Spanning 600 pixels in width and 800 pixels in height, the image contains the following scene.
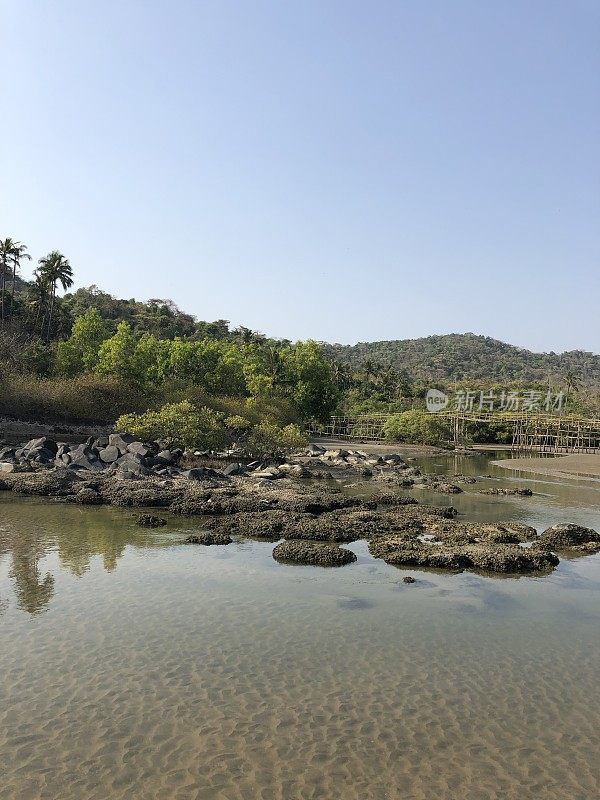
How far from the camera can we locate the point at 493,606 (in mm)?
13461

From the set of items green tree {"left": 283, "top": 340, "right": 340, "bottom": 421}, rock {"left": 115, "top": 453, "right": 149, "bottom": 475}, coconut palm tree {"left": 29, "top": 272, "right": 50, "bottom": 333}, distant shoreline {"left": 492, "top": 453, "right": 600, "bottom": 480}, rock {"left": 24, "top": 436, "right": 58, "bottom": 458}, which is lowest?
distant shoreline {"left": 492, "top": 453, "right": 600, "bottom": 480}

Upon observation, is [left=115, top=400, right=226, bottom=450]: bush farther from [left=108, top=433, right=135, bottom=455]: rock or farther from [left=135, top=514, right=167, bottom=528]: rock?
[left=135, top=514, right=167, bottom=528]: rock

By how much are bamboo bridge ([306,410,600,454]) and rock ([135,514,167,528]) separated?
2054 inches

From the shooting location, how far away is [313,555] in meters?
16.8

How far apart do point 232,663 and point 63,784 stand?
3.65 metres

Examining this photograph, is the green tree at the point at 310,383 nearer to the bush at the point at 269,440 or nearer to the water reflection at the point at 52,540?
the bush at the point at 269,440

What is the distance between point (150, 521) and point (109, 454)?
42.5 ft

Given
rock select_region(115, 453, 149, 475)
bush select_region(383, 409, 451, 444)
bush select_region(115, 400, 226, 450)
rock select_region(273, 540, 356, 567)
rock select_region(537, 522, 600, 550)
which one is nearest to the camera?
rock select_region(273, 540, 356, 567)

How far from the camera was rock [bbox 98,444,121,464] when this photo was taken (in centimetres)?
3269

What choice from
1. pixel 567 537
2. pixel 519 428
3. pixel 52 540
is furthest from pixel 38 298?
pixel 567 537

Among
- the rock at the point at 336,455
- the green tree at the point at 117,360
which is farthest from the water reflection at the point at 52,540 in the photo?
the green tree at the point at 117,360

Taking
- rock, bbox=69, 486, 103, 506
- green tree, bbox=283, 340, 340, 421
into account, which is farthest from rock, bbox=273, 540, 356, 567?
green tree, bbox=283, 340, 340, 421

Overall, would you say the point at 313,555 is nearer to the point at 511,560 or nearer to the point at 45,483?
the point at 511,560

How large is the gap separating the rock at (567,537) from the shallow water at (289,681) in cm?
299
